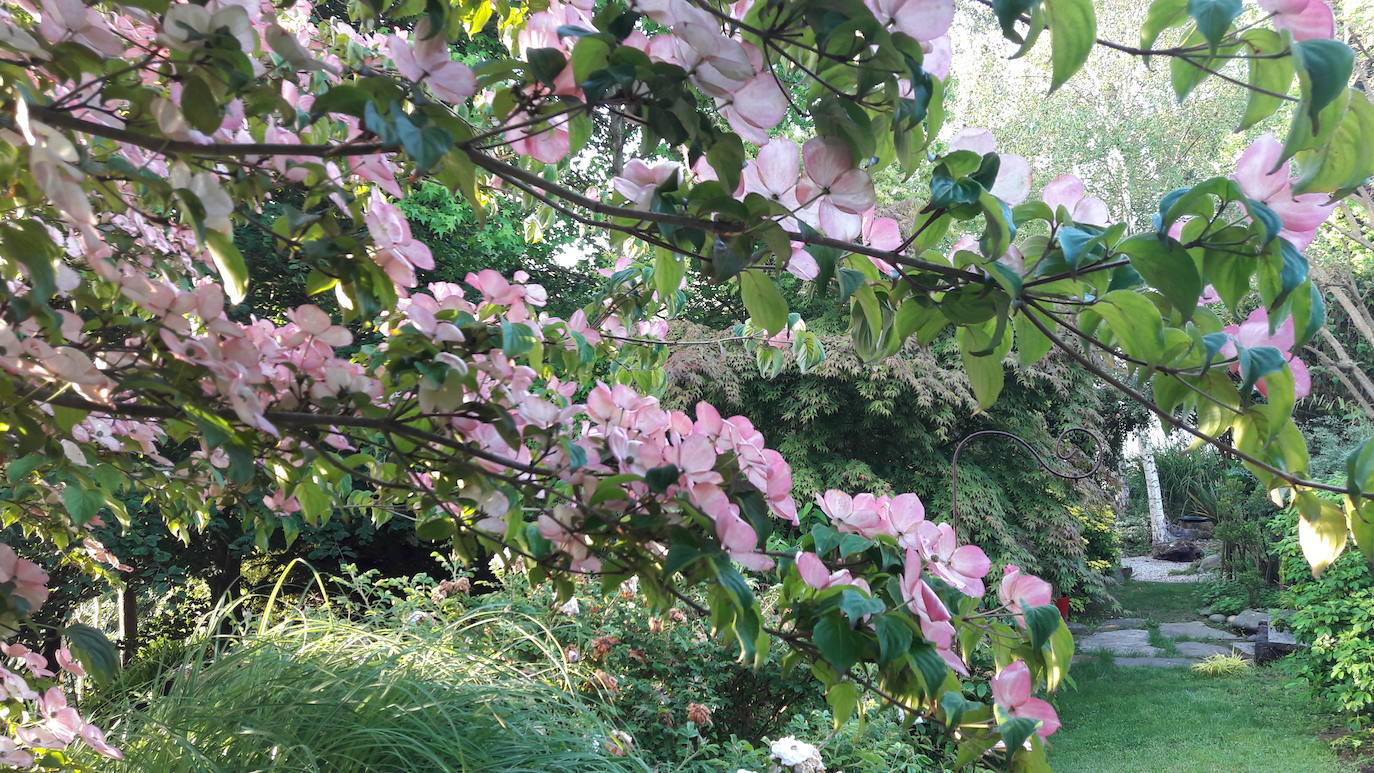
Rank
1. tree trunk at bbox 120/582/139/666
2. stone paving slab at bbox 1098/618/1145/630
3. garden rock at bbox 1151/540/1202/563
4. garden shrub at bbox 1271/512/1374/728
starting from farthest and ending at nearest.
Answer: garden rock at bbox 1151/540/1202/563 < stone paving slab at bbox 1098/618/1145/630 < tree trunk at bbox 120/582/139/666 < garden shrub at bbox 1271/512/1374/728

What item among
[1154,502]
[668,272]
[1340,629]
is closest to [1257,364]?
[668,272]

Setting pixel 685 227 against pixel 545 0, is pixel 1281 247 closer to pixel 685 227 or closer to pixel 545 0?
pixel 685 227

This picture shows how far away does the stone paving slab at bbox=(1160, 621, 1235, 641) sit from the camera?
308 inches

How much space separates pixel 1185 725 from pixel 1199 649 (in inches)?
88.7

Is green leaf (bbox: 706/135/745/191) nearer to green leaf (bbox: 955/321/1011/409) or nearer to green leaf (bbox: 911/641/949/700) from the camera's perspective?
green leaf (bbox: 955/321/1011/409)

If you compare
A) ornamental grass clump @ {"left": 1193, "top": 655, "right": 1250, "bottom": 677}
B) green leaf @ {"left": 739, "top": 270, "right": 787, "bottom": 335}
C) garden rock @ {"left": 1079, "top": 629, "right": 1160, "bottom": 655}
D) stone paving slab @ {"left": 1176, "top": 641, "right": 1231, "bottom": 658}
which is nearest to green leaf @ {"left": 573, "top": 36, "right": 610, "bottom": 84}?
green leaf @ {"left": 739, "top": 270, "right": 787, "bottom": 335}

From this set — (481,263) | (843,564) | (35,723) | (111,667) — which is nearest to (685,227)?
(843,564)

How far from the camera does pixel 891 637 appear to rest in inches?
27.8

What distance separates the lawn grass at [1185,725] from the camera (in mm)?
4840

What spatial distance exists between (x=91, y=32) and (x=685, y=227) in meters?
0.45

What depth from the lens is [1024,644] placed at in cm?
86

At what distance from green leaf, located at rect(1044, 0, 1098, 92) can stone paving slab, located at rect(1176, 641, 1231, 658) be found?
7.76 meters

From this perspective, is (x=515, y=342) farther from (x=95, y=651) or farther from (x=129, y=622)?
(x=129, y=622)

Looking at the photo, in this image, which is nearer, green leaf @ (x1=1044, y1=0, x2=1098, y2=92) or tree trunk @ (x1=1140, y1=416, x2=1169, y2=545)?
green leaf @ (x1=1044, y1=0, x2=1098, y2=92)
